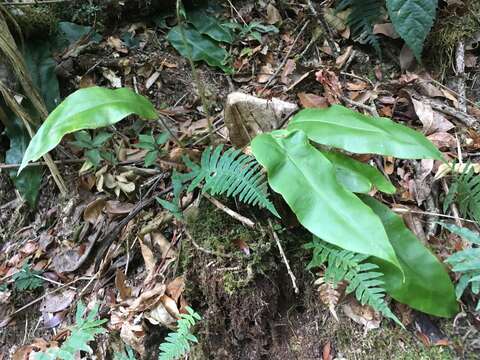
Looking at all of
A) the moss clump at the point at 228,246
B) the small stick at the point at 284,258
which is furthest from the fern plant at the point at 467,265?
the moss clump at the point at 228,246

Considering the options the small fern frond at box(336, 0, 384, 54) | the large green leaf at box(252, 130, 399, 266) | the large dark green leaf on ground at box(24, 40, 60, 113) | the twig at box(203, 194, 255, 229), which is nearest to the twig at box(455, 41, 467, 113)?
the small fern frond at box(336, 0, 384, 54)

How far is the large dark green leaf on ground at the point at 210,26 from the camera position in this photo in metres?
2.04

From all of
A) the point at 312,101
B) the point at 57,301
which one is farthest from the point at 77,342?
the point at 312,101

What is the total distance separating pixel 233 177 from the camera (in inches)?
53.1

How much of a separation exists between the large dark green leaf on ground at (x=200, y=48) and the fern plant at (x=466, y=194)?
1.11m

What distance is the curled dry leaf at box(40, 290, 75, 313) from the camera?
1602 millimetres

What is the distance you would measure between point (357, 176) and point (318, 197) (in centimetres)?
21

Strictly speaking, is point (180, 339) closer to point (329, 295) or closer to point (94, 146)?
point (329, 295)

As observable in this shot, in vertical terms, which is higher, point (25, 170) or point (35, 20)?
point (35, 20)

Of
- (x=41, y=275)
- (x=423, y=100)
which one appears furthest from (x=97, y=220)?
(x=423, y=100)

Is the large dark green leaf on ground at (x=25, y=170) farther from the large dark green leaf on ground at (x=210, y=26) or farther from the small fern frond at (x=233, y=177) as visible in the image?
the large dark green leaf on ground at (x=210, y=26)

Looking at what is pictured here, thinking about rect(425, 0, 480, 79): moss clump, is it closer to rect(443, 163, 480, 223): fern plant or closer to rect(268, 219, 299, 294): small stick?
rect(443, 163, 480, 223): fern plant

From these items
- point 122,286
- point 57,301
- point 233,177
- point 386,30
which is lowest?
point 57,301

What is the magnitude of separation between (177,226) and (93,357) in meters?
0.52
